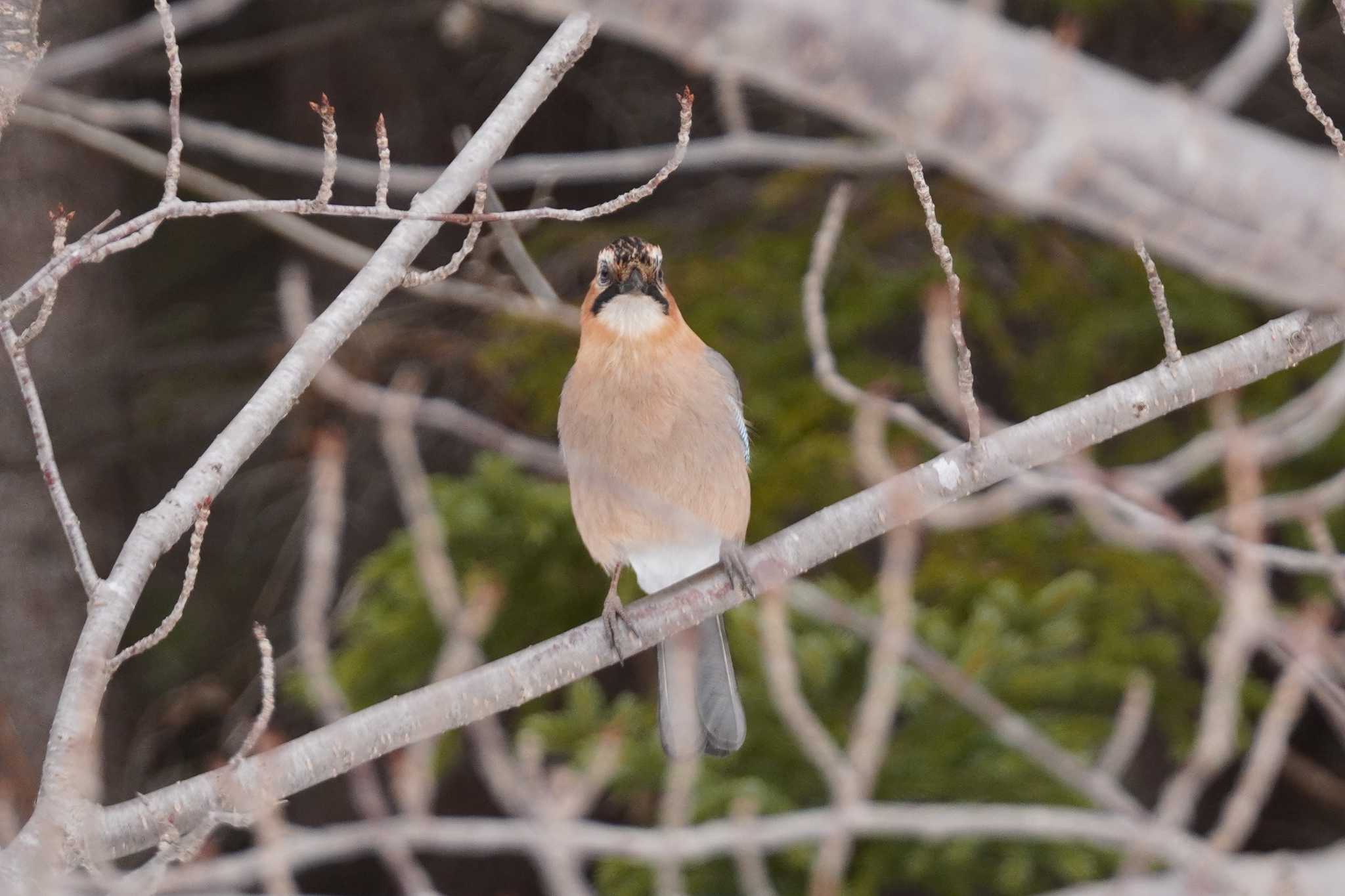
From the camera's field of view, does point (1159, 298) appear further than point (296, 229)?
No

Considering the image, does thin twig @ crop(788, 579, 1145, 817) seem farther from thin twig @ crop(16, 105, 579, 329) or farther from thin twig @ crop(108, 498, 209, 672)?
thin twig @ crop(16, 105, 579, 329)

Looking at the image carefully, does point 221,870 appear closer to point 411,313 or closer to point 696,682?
point 696,682

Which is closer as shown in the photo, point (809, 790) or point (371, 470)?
point (809, 790)

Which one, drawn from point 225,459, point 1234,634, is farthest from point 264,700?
point 1234,634

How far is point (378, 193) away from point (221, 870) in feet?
4.60

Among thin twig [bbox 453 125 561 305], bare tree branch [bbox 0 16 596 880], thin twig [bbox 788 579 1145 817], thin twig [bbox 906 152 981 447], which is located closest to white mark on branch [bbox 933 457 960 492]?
thin twig [bbox 906 152 981 447]

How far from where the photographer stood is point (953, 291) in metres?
2.90

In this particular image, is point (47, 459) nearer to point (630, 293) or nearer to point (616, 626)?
point (616, 626)

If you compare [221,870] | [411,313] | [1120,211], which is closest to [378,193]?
[221,870]

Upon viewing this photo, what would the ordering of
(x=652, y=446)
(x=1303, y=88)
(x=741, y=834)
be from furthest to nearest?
Result: (x=652, y=446) → (x=1303, y=88) → (x=741, y=834)

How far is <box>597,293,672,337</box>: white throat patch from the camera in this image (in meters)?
4.59

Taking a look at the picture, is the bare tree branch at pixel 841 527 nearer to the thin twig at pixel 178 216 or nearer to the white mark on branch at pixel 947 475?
the white mark on branch at pixel 947 475

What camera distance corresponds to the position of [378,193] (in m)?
3.17

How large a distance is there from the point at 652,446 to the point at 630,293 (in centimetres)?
46
